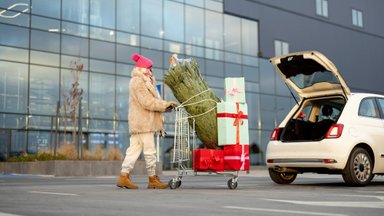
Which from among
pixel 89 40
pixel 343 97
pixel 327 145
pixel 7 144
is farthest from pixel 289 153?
pixel 89 40

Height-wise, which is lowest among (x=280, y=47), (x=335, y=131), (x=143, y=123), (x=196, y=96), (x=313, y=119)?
(x=335, y=131)

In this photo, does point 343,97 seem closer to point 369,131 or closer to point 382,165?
point 369,131

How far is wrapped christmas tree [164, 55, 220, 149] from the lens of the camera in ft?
30.6

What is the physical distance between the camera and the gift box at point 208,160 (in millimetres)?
9062

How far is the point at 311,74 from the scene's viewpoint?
10727mm

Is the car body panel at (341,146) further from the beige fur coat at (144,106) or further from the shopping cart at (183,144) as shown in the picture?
Result: the beige fur coat at (144,106)

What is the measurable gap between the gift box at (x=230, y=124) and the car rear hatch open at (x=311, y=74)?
1895 millimetres

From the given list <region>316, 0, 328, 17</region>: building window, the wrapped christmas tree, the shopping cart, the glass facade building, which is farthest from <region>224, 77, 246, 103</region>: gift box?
<region>316, 0, 328, 17</region>: building window

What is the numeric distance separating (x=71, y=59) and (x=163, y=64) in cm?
618

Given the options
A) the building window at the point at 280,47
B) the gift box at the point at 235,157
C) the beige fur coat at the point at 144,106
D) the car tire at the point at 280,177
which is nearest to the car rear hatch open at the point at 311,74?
the car tire at the point at 280,177

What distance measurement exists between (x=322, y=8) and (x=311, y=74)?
36.1 metres

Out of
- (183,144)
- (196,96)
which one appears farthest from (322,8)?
(183,144)

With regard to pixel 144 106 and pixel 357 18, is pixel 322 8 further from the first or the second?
pixel 144 106

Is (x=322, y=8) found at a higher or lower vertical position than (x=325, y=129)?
higher
